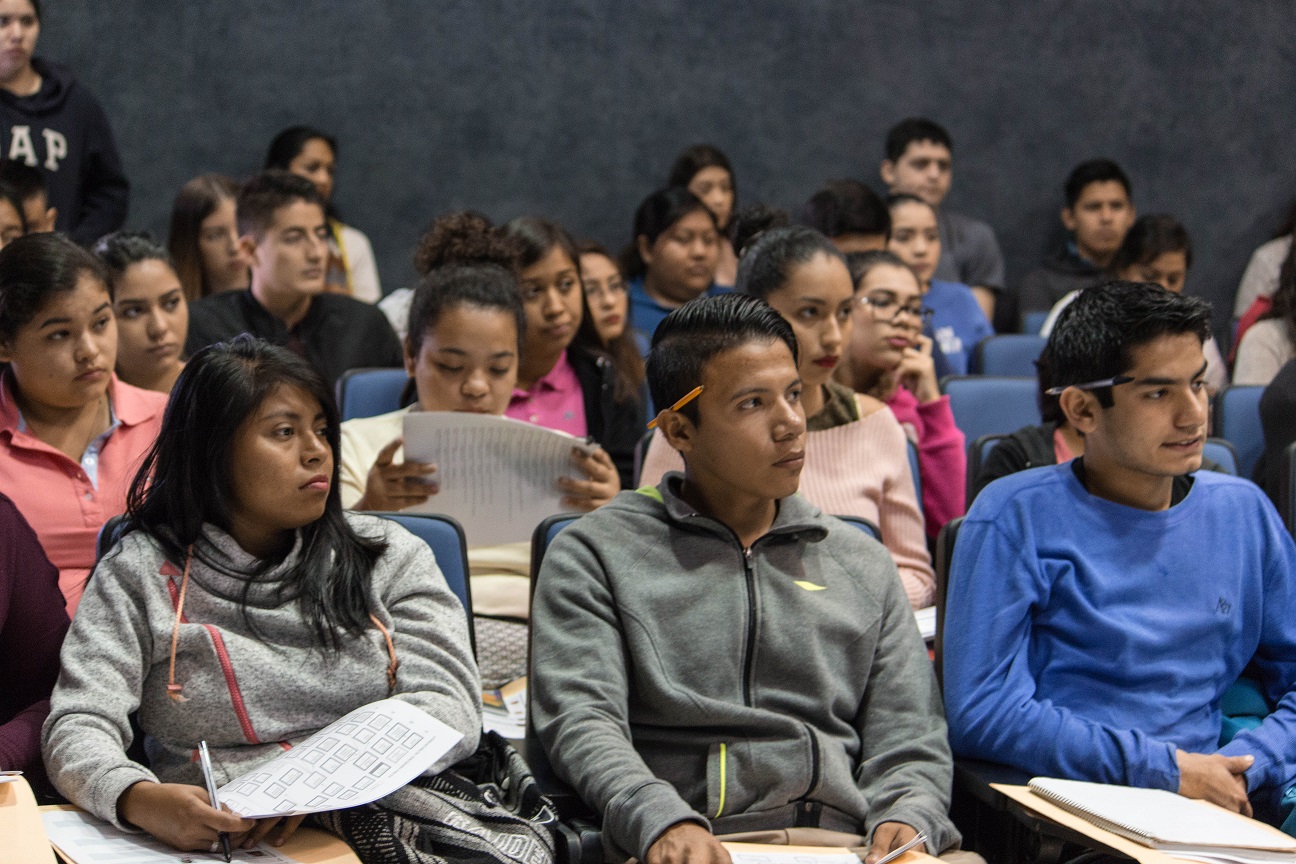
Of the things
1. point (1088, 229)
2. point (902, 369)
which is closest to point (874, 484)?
point (902, 369)

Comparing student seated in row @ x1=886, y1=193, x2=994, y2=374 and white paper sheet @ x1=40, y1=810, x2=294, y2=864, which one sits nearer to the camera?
white paper sheet @ x1=40, y1=810, x2=294, y2=864

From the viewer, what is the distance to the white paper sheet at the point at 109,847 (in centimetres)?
166

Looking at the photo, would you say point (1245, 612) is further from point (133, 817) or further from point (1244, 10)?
point (1244, 10)

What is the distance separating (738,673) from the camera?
2027 mm

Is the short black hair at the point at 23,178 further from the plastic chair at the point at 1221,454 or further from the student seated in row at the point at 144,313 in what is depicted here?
the plastic chair at the point at 1221,454

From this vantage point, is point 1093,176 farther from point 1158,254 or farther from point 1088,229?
point 1158,254

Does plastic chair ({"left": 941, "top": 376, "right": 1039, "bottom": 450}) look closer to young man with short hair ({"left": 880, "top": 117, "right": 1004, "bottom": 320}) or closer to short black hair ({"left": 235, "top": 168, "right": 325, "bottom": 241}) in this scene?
short black hair ({"left": 235, "top": 168, "right": 325, "bottom": 241})

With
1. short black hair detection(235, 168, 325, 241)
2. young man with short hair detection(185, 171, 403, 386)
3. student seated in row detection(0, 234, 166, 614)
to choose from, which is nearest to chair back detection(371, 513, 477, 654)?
student seated in row detection(0, 234, 166, 614)

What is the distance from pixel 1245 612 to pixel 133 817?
1.67 metres

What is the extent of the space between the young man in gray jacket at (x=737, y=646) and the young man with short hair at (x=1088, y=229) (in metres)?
3.94

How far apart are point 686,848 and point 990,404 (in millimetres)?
2166

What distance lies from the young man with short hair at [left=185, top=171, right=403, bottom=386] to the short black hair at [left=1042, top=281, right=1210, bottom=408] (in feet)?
7.35

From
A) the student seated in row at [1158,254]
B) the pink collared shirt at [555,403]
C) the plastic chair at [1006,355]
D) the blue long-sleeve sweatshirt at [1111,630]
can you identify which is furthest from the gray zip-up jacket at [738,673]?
the student seated in row at [1158,254]

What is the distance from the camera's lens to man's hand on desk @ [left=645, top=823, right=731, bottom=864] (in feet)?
5.71
